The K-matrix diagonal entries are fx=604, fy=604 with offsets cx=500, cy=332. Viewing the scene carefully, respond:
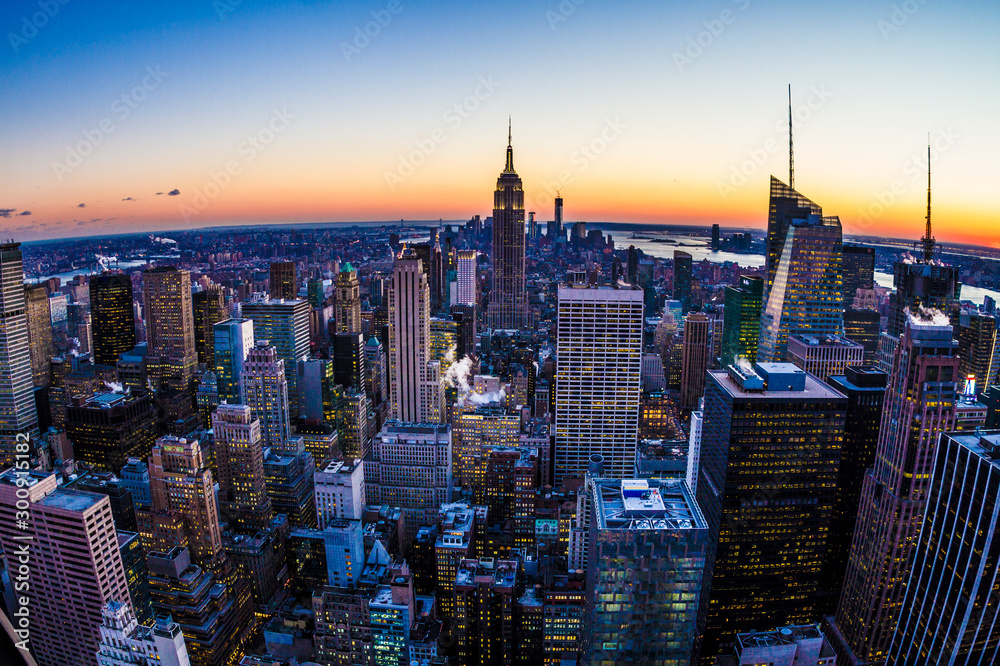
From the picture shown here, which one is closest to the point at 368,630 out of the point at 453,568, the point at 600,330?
the point at 453,568

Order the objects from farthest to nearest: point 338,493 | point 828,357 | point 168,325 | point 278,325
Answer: point 168,325 → point 278,325 → point 828,357 → point 338,493

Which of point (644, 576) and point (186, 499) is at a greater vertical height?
point (644, 576)

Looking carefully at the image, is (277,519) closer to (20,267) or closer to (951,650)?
(20,267)

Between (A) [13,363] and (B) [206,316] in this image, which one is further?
(B) [206,316]

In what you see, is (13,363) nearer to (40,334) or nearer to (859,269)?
(40,334)

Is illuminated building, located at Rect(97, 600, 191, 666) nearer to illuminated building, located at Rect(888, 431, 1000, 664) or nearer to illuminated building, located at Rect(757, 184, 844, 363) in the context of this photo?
illuminated building, located at Rect(888, 431, 1000, 664)

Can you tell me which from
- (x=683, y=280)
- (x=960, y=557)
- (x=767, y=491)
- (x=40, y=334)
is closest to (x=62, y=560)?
(x=767, y=491)
